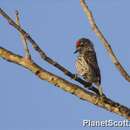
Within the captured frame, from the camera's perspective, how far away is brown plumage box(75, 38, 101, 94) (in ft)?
19.1

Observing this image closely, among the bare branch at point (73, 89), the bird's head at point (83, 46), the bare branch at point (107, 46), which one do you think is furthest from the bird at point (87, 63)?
the bare branch at point (107, 46)

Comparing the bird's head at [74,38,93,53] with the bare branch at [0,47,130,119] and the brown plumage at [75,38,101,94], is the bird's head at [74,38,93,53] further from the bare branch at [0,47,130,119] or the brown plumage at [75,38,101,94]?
the bare branch at [0,47,130,119]

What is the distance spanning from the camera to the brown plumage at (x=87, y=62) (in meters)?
5.82

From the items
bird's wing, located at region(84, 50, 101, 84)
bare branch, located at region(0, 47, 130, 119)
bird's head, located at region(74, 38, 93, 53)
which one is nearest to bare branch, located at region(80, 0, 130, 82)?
bare branch, located at region(0, 47, 130, 119)

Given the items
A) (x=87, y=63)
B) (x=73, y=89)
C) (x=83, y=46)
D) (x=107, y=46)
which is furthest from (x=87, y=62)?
(x=107, y=46)

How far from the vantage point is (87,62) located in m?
6.16

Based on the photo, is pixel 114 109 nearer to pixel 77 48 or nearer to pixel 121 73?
pixel 121 73

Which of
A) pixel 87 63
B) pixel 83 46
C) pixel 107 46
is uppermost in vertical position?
pixel 83 46

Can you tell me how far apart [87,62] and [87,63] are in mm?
35

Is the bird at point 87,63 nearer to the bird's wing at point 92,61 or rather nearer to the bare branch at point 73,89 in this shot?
the bird's wing at point 92,61

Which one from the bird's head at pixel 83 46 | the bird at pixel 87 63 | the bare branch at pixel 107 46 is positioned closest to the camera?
the bare branch at pixel 107 46

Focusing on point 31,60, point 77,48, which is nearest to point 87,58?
point 77,48

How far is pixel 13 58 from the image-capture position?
2785mm

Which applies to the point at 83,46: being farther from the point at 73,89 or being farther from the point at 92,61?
the point at 73,89
